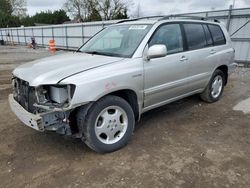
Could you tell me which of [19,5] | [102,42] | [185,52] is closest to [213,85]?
[185,52]

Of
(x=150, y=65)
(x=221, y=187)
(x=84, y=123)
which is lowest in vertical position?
(x=221, y=187)

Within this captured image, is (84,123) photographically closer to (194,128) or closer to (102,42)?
(102,42)

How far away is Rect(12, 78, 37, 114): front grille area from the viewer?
116 inches

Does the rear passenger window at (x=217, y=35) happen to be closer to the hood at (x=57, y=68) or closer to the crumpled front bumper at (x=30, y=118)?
the hood at (x=57, y=68)

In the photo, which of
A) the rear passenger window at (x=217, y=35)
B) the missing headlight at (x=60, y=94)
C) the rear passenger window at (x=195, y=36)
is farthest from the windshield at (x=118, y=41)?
the rear passenger window at (x=217, y=35)

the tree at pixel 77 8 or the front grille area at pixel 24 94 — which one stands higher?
the tree at pixel 77 8

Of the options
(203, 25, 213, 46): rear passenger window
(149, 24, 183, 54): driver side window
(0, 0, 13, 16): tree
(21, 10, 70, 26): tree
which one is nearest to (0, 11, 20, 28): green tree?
(21, 10, 70, 26): tree

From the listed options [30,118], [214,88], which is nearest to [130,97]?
[30,118]

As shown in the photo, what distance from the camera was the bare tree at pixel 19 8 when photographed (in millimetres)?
58172

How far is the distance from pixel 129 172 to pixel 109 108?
850mm

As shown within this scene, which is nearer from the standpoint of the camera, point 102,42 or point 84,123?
point 84,123

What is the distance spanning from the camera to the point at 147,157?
3156 mm

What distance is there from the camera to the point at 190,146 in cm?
344

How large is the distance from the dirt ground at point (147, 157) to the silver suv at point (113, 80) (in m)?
0.37
